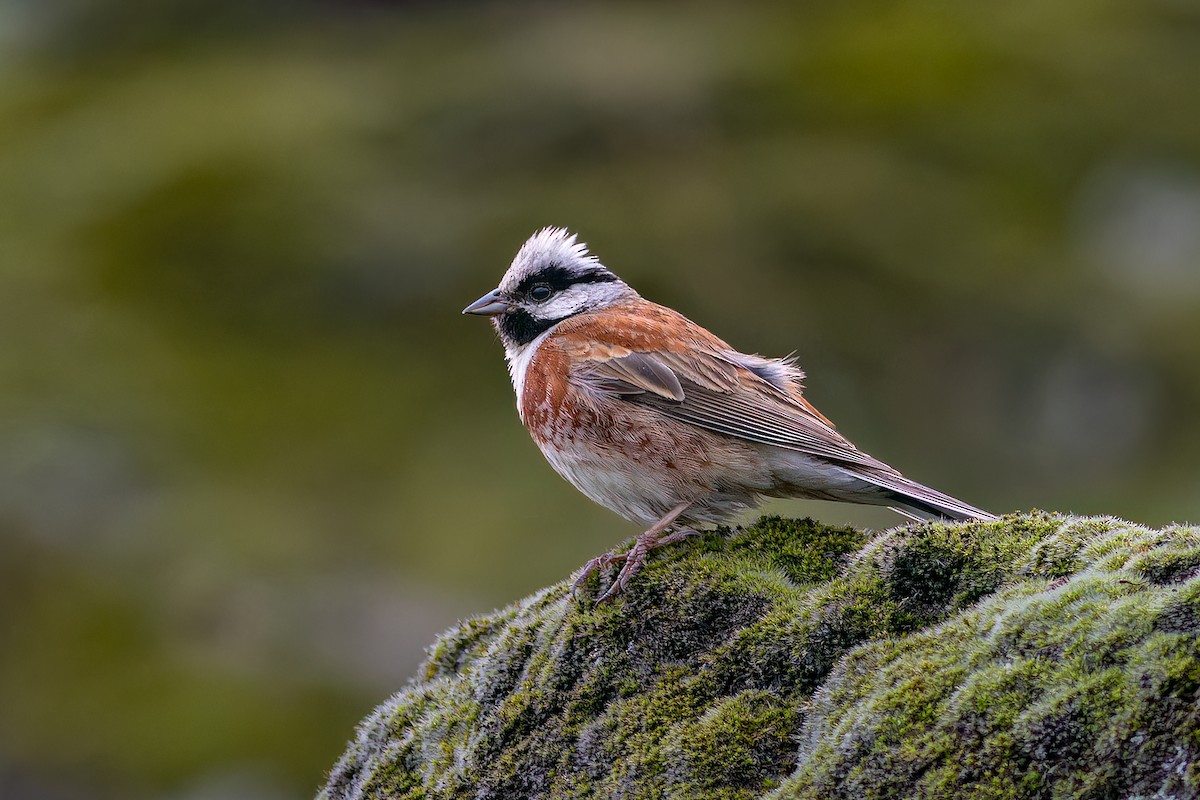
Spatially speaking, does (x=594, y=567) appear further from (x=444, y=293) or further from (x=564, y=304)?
(x=444, y=293)

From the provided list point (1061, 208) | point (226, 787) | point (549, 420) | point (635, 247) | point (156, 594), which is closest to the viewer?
point (549, 420)

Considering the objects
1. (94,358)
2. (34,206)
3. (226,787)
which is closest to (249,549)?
(226,787)

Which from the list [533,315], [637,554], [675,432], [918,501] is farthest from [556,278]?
[918,501]

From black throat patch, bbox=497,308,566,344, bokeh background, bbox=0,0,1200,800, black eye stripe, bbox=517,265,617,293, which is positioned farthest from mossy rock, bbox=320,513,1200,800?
bokeh background, bbox=0,0,1200,800

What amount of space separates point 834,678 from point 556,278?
3744mm

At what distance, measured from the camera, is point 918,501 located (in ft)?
19.1

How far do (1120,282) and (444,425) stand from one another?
28.7 feet

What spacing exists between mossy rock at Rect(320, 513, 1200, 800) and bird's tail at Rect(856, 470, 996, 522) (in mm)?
606

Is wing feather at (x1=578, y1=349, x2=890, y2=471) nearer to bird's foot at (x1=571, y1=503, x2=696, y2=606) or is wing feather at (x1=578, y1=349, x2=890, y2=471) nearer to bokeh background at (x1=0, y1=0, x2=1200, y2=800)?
bird's foot at (x1=571, y1=503, x2=696, y2=606)

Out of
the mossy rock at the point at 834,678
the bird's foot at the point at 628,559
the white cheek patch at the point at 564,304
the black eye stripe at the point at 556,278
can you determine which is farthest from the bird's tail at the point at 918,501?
the black eye stripe at the point at 556,278

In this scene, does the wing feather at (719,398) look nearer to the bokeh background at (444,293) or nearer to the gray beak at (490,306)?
the gray beak at (490,306)

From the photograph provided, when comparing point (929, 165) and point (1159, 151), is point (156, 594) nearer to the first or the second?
point (929, 165)

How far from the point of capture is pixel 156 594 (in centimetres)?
1152

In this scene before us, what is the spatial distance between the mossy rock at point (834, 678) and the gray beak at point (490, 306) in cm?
202
